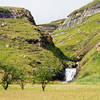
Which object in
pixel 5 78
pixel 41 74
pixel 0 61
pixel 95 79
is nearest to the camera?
pixel 5 78

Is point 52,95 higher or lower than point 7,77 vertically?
higher

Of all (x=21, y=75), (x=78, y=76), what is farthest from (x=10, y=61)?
(x=21, y=75)

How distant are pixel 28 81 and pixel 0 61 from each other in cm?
2926

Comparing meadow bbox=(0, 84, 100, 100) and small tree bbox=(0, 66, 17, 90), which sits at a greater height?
meadow bbox=(0, 84, 100, 100)

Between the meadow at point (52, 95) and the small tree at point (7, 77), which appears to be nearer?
the meadow at point (52, 95)

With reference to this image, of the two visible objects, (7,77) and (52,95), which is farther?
(7,77)

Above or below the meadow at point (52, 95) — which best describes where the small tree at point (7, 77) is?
below

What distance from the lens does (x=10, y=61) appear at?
200 metres

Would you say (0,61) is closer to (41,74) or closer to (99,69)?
(99,69)

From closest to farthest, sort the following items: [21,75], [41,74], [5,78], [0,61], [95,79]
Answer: [5,78] < [41,74] < [21,75] < [95,79] < [0,61]

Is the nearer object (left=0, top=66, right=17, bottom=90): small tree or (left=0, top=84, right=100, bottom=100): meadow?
(left=0, top=84, right=100, bottom=100): meadow

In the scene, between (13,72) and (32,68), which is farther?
(32,68)

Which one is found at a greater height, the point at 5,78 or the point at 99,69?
the point at 5,78

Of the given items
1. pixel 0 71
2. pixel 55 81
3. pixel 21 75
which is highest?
pixel 21 75
